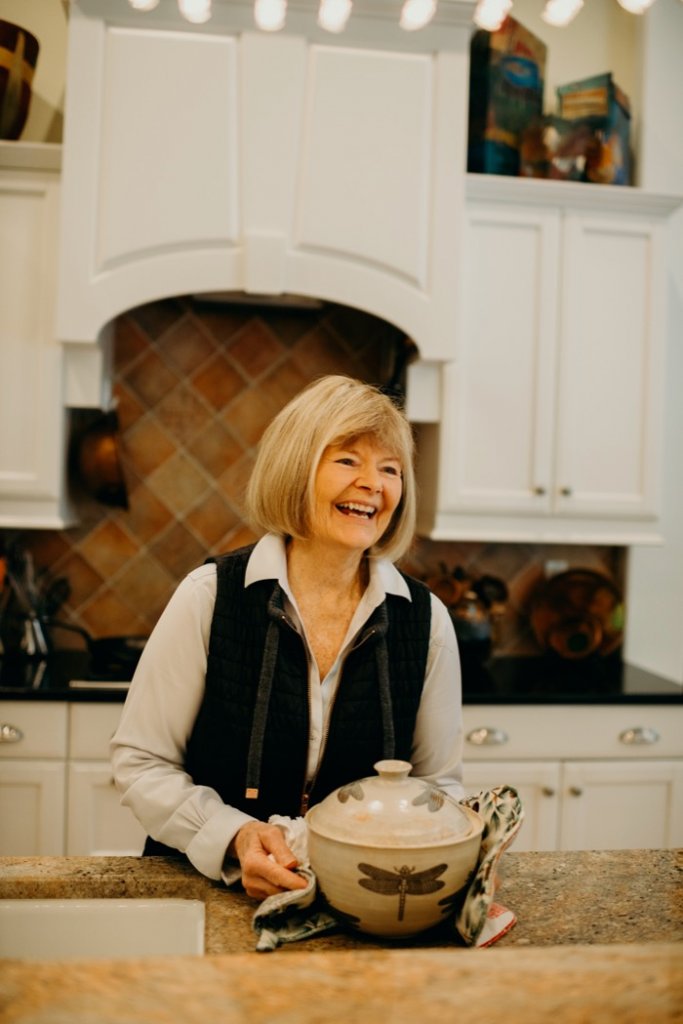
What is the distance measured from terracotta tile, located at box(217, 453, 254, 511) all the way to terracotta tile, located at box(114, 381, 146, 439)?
33cm

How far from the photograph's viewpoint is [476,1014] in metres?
0.51

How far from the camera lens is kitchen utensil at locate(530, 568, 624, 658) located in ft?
10.0

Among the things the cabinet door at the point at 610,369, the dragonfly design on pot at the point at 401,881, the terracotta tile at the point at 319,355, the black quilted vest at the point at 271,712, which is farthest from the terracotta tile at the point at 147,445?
the dragonfly design on pot at the point at 401,881

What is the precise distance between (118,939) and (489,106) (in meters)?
2.60

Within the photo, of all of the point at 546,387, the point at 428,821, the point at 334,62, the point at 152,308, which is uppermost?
the point at 334,62

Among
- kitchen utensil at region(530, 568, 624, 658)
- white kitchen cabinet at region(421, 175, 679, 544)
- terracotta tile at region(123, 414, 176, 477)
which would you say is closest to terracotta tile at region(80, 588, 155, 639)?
terracotta tile at region(123, 414, 176, 477)

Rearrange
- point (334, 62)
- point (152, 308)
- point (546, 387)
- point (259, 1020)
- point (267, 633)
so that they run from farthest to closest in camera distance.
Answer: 1. point (152, 308)
2. point (546, 387)
3. point (334, 62)
4. point (267, 633)
5. point (259, 1020)

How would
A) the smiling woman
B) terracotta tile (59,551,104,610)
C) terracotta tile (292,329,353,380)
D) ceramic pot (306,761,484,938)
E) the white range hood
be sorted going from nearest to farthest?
1. ceramic pot (306,761,484,938)
2. the smiling woman
3. the white range hood
4. terracotta tile (59,551,104,610)
5. terracotta tile (292,329,353,380)

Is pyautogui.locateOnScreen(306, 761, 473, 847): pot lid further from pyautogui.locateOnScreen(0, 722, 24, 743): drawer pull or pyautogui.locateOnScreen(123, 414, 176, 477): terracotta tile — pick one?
pyautogui.locateOnScreen(123, 414, 176, 477): terracotta tile

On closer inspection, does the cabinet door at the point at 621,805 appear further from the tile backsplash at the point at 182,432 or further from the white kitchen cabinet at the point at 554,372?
the tile backsplash at the point at 182,432

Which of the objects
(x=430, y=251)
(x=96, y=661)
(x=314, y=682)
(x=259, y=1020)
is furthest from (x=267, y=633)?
(x=430, y=251)

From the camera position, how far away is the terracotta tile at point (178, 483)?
10.1 ft

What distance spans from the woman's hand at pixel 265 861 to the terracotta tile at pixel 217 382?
6.78ft

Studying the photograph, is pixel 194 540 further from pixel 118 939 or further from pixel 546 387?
pixel 118 939
